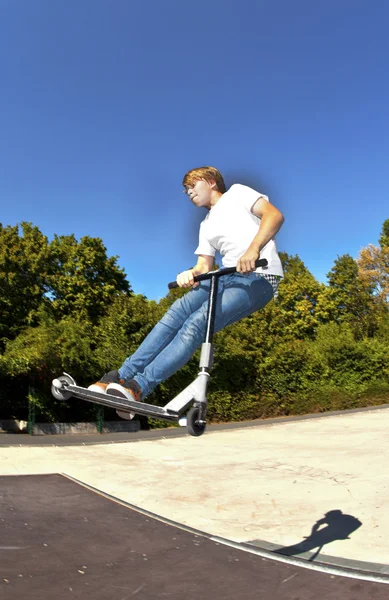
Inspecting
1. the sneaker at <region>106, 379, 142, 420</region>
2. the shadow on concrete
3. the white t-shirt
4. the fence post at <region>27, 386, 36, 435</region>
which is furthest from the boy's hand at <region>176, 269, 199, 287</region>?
the fence post at <region>27, 386, 36, 435</region>

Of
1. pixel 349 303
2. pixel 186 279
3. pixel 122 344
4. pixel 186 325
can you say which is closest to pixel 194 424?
pixel 186 325

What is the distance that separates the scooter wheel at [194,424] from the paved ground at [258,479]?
4516 mm

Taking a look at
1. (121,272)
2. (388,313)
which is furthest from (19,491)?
(388,313)

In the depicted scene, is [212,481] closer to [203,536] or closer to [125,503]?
[125,503]

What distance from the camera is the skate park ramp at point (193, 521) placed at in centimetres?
634

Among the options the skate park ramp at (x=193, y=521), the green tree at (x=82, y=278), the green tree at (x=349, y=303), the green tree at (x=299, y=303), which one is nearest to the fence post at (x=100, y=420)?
the skate park ramp at (x=193, y=521)

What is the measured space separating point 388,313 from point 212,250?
43.5 metres

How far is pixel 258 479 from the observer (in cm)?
1225

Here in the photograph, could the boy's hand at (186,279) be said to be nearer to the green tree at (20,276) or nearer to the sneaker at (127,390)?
the sneaker at (127,390)

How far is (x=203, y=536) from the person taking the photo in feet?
27.0

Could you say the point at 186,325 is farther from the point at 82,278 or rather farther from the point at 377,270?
the point at 377,270

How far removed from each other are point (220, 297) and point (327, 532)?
730 centimetres

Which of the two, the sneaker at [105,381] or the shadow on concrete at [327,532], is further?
the shadow on concrete at [327,532]

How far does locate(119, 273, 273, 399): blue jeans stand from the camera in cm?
309
